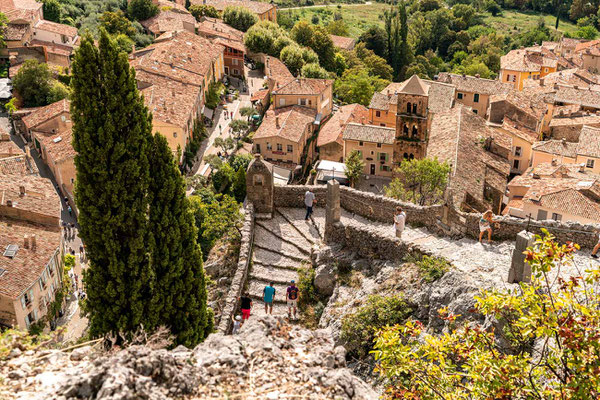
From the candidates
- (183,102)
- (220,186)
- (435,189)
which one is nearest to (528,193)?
(435,189)

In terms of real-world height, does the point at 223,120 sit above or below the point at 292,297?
below

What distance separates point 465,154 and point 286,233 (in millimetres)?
25257

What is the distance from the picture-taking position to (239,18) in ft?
323

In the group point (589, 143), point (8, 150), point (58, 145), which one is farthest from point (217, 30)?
point (589, 143)

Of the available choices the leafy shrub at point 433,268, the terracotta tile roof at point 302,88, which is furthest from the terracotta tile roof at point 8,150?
the leafy shrub at point 433,268

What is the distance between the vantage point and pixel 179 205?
18.9 meters

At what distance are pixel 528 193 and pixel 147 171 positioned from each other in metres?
33.8

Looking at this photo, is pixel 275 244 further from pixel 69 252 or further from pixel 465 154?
pixel 465 154

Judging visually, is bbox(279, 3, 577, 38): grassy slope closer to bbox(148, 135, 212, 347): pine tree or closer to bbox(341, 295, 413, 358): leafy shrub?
bbox(148, 135, 212, 347): pine tree

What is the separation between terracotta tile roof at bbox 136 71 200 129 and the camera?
55.2m

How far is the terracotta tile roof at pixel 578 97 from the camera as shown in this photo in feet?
221

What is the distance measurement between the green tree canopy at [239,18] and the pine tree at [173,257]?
8380 centimetres

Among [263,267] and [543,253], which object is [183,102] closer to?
[263,267]

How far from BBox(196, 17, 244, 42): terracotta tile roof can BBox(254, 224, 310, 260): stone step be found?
2603 inches
